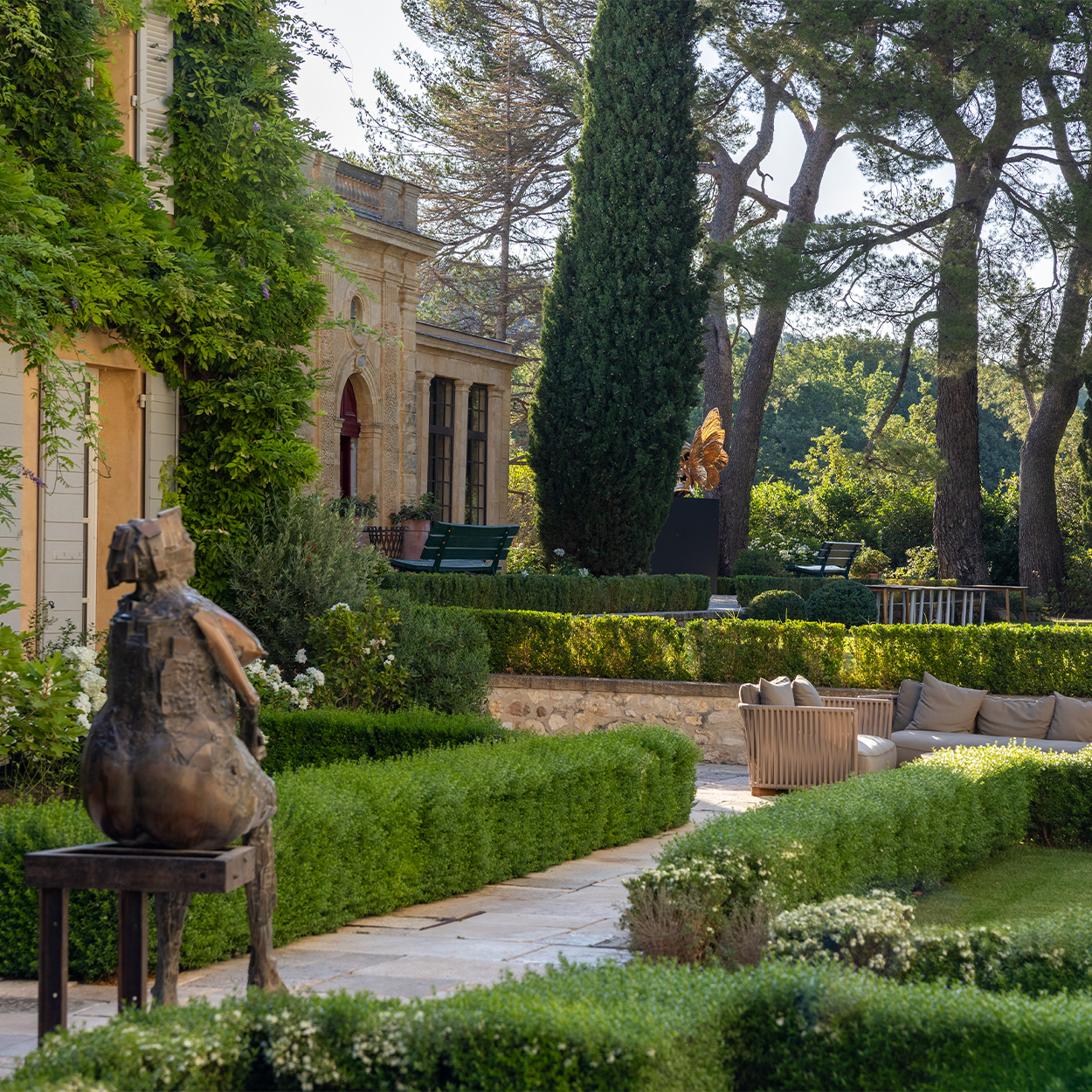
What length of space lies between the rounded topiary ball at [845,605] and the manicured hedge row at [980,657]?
2350 millimetres

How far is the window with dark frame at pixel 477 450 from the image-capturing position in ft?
71.4

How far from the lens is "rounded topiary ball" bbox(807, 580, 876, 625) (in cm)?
1464

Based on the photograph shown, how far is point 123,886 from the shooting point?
3441 mm

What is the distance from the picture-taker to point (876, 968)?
167 inches

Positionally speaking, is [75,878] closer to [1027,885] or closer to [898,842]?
[898,842]

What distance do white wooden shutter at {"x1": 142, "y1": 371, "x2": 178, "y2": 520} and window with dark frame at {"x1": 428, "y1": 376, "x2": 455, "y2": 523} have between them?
10.3 meters

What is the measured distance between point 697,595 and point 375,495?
17.0ft

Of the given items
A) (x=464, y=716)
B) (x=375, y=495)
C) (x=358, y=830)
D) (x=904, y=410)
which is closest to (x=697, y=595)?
(x=375, y=495)

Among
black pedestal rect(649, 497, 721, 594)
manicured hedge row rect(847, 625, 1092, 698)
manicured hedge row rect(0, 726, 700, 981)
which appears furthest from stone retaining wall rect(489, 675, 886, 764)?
black pedestal rect(649, 497, 721, 594)

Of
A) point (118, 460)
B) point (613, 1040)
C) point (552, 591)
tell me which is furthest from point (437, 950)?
point (552, 591)

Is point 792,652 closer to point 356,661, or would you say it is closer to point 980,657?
point 980,657

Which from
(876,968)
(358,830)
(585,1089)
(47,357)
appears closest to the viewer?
(585,1089)

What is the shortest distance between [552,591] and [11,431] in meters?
8.35

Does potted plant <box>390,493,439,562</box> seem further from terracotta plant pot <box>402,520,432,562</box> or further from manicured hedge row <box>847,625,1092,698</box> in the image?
manicured hedge row <box>847,625,1092,698</box>
